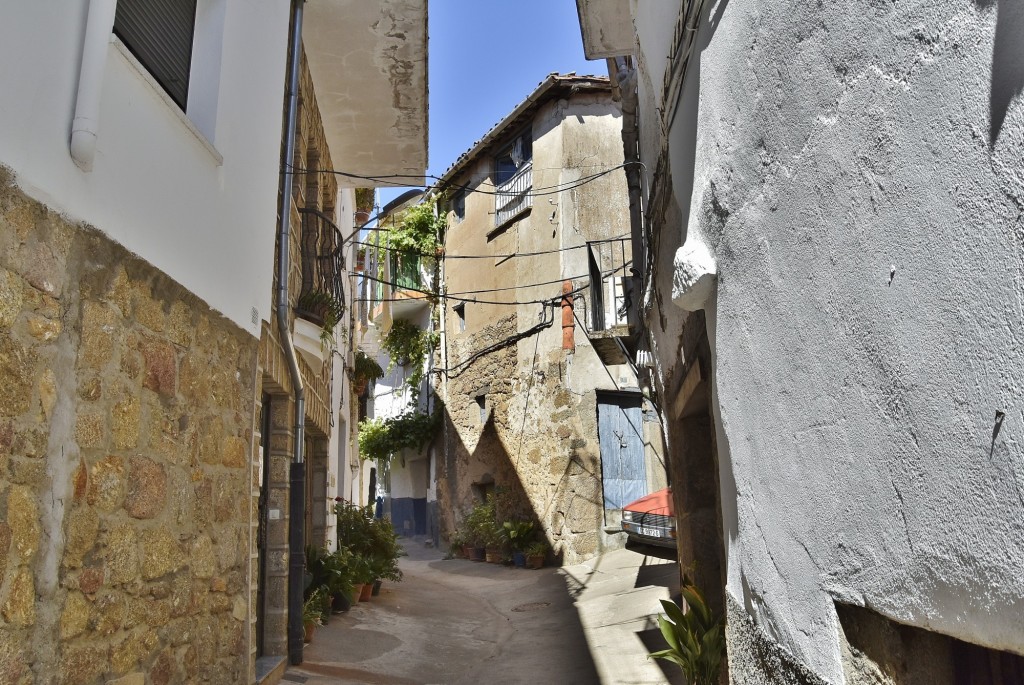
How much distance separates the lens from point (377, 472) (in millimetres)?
23641

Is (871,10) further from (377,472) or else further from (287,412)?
(377,472)

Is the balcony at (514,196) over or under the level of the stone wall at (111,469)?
over

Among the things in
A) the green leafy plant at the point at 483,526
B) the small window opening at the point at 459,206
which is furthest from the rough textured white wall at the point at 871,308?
the small window opening at the point at 459,206

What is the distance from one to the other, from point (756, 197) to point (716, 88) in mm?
622

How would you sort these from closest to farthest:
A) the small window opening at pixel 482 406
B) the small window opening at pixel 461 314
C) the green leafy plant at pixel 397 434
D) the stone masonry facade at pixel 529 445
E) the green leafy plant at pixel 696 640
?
1. the green leafy plant at pixel 696 640
2. the stone masonry facade at pixel 529 445
3. the small window opening at pixel 482 406
4. the small window opening at pixel 461 314
5. the green leafy plant at pixel 397 434

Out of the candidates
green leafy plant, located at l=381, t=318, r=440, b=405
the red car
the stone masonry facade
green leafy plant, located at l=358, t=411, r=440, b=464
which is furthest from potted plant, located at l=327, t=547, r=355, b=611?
green leafy plant, located at l=381, t=318, r=440, b=405

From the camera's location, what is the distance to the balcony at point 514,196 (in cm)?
1568

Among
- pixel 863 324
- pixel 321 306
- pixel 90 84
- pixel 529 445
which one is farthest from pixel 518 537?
pixel 863 324

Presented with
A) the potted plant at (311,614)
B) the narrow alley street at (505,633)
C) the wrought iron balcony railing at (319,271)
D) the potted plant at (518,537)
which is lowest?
the narrow alley street at (505,633)

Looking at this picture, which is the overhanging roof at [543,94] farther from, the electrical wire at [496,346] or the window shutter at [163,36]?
the window shutter at [163,36]

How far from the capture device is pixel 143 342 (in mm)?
3607

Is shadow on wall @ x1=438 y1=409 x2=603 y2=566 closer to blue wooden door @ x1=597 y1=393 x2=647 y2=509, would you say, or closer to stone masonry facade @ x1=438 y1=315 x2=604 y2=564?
stone masonry facade @ x1=438 y1=315 x2=604 y2=564

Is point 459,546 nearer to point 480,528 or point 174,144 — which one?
point 480,528

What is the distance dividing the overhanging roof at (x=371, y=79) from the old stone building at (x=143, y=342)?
2.49ft
